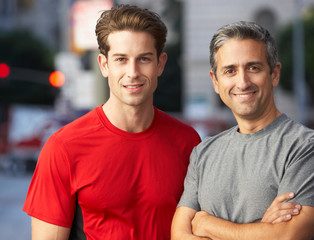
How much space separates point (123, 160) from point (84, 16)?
493 centimetres

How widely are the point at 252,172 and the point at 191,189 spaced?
415 millimetres

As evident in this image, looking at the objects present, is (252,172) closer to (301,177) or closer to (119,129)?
(301,177)

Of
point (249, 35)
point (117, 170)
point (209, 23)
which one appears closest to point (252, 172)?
point (249, 35)

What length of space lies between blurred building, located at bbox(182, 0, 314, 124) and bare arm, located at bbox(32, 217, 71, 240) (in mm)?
30912

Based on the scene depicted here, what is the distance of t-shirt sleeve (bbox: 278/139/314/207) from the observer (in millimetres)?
2602

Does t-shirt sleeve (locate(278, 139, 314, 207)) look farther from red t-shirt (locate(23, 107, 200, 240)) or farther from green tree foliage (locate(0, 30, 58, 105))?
green tree foliage (locate(0, 30, 58, 105))

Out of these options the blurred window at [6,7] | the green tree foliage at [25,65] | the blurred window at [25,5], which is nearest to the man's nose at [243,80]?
the green tree foliage at [25,65]

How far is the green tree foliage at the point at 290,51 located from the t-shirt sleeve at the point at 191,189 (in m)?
31.4

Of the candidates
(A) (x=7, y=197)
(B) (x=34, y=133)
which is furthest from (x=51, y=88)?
(A) (x=7, y=197)

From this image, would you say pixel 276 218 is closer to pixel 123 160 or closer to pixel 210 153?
pixel 210 153

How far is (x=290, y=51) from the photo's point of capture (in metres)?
33.9

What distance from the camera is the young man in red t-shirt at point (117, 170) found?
123 inches

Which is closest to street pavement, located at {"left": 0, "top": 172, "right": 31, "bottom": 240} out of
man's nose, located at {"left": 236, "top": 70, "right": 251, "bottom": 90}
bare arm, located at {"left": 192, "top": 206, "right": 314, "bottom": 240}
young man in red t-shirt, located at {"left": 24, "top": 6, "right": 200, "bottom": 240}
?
young man in red t-shirt, located at {"left": 24, "top": 6, "right": 200, "bottom": 240}

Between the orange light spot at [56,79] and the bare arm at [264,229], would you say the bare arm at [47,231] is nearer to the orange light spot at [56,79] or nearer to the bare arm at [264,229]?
the bare arm at [264,229]
